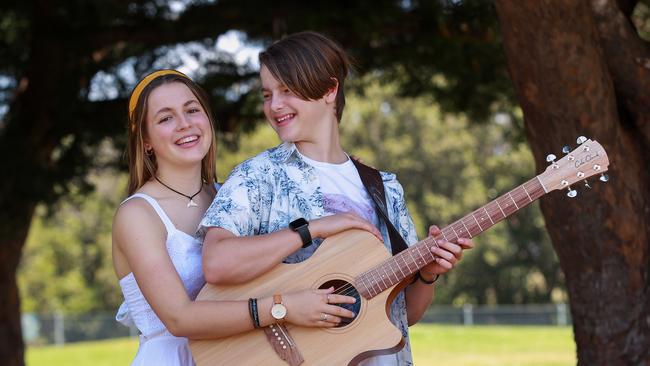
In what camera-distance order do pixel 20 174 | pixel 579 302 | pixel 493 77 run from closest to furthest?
pixel 579 302
pixel 20 174
pixel 493 77

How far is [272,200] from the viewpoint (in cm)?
283

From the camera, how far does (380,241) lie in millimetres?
2783

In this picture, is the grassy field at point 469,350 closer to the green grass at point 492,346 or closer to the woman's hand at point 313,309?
the green grass at point 492,346

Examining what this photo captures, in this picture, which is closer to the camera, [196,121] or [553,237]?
[196,121]

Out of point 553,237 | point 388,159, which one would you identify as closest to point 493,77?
point 553,237

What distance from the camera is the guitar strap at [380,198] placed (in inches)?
114

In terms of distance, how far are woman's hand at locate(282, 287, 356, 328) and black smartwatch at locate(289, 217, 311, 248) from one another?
0.16 meters

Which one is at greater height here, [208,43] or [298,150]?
[208,43]

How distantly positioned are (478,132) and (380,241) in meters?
32.4

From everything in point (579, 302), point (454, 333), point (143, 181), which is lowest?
point (454, 333)

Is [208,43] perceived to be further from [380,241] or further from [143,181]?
[380,241]

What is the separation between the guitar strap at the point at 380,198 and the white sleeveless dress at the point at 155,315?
0.59m

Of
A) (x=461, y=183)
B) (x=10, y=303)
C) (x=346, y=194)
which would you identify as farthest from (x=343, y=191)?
(x=461, y=183)

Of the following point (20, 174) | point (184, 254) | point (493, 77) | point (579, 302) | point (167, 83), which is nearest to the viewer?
point (184, 254)
